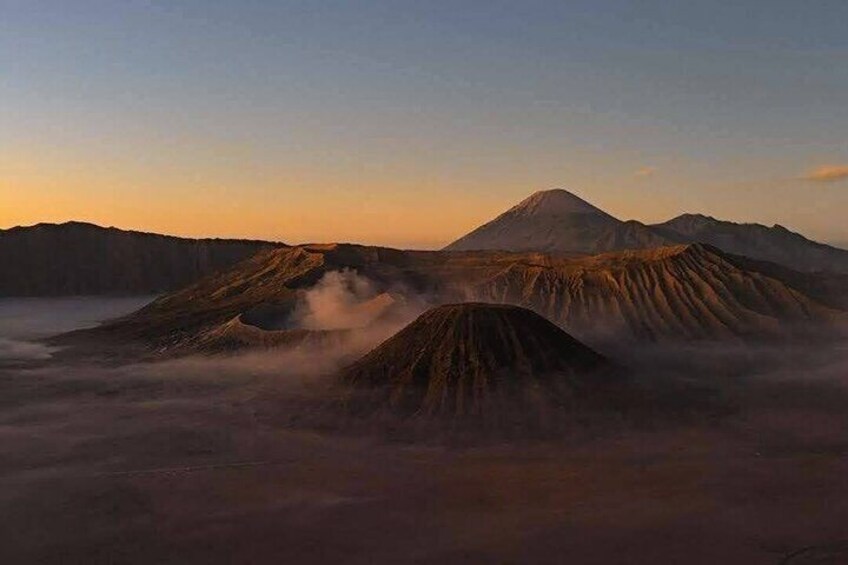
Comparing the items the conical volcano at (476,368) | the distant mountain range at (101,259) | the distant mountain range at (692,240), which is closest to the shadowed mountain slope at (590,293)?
the conical volcano at (476,368)

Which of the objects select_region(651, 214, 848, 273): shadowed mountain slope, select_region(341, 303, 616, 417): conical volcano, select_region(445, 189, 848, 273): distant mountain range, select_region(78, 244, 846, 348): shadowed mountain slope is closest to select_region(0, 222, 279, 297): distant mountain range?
select_region(78, 244, 846, 348): shadowed mountain slope

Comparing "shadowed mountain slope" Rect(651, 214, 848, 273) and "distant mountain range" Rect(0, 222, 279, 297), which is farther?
"shadowed mountain slope" Rect(651, 214, 848, 273)

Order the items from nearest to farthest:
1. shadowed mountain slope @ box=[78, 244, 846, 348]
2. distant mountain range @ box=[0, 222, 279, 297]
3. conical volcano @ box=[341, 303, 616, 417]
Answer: conical volcano @ box=[341, 303, 616, 417]
shadowed mountain slope @ box=[78, 244, 846, 348]
distant mountain range @ box=[0, 222, 279, 297]

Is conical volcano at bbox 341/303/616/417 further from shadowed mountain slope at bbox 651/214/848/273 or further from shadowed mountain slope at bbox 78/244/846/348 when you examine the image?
shadowed mountain slope at bbox 651/214/848/273

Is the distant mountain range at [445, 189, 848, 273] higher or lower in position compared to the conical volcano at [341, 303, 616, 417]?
higher

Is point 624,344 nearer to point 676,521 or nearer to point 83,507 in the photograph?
point 676,521
